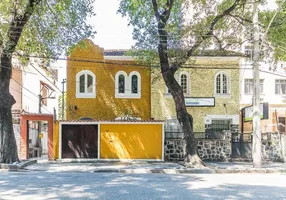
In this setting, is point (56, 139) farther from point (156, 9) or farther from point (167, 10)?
point (167, 10)

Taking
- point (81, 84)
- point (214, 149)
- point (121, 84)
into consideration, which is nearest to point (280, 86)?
point (214, 149)

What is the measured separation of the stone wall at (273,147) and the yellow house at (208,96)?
10.7ft

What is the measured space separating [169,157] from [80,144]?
5334 mm

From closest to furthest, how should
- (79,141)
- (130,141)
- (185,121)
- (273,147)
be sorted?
1. (185,121)
2. (79,141)
3. (130,141)
4. (273,147)

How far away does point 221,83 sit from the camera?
2430 centimetres

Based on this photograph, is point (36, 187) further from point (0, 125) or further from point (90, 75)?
point (90, 75)

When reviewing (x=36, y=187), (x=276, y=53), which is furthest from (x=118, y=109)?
(x=36, y=187)

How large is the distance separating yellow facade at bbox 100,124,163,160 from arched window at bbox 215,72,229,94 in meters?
6.12

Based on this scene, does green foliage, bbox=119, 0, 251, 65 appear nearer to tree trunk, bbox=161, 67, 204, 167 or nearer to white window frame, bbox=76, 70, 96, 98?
tree trunk, bbox=161, 67, 204, 167

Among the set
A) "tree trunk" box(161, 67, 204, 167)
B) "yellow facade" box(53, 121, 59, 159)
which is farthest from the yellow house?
"yellow facade" box(53, 121, 59, 159)

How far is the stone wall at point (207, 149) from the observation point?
806 inches

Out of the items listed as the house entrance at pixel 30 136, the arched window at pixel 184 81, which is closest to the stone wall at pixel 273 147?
the arched window at pixel 184 81

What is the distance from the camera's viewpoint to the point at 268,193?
969 centimetres

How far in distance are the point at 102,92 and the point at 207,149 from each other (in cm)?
813
